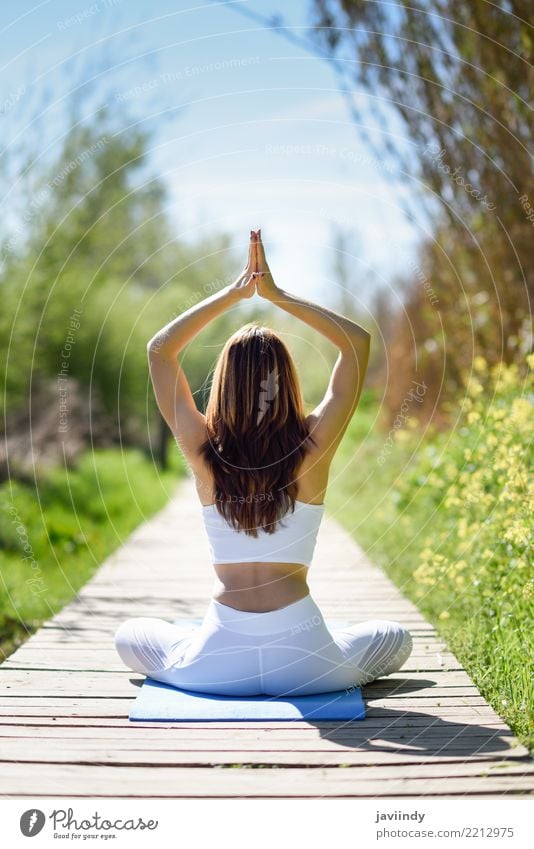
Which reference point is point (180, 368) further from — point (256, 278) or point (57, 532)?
point (57, 532)

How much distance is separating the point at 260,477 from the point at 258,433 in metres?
0.16

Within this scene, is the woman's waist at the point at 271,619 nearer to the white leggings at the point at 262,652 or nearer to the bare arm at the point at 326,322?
the white leggings at the point at 262,652

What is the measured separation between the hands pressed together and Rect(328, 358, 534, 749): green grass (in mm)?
1398

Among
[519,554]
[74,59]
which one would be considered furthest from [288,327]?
[519,554]

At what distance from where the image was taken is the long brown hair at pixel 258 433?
11.1 ft

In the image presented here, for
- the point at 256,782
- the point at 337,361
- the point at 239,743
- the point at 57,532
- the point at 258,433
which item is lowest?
the point at 256,782

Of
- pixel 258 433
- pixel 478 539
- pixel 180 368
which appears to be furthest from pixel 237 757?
pixel 478 539

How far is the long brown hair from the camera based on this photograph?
3.38m

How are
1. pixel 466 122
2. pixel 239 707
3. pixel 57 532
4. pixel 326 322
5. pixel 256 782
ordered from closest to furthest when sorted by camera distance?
pixel 256 782, pixel 239 707, pixel 326 322, pixel 466 122, pixel 57 532

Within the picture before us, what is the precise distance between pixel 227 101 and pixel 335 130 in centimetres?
113

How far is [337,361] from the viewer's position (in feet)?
11.3

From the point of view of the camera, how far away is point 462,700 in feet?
11.4

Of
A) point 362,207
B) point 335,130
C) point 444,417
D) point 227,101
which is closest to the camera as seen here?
point 227,101
